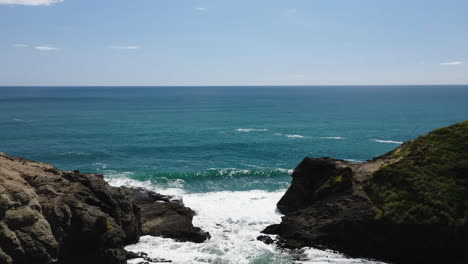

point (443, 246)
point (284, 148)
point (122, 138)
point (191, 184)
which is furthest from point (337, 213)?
Answer: point (122, 138)

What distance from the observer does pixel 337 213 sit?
32312 millimetres

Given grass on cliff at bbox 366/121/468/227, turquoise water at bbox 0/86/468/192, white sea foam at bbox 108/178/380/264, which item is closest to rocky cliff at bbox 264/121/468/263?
grass on cliff at bbox 366/121/468/227

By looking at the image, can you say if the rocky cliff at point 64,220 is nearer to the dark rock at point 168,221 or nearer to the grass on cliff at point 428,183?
the dark rock at point 168,221

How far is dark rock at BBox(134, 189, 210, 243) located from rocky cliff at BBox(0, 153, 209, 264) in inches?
3.8

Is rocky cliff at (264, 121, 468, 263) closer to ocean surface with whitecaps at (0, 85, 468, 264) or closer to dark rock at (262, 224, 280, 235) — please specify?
dark rock at (262, 224, 280, 235)

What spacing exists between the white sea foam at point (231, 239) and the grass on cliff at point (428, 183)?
626 centimetres

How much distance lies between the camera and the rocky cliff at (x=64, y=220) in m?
21.9

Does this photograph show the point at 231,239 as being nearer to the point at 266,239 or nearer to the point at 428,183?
the point at 266,239

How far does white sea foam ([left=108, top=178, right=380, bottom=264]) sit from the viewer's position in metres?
29.0

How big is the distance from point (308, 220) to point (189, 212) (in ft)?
38.9

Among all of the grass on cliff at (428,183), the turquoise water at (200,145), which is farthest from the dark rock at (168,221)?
the grass on cliff at (428,183)

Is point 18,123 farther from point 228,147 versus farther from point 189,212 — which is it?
point 189,212

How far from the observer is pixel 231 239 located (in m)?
32.9

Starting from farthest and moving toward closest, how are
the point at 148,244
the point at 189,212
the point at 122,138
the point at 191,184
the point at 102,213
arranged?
the point at 122,138
the point at 191,184
the point at 189,212
the point at 148,244
the point at 102,213
